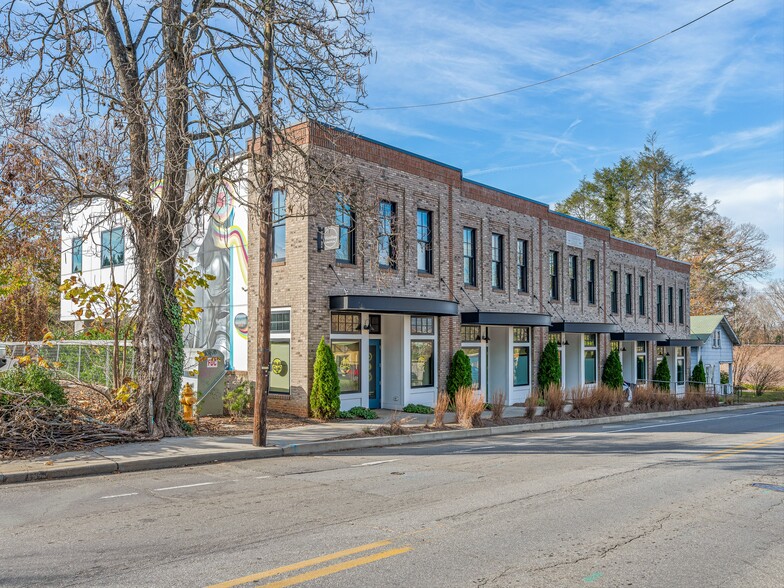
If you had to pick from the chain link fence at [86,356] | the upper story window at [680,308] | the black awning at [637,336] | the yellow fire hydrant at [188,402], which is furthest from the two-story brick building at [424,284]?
the upper story window at [680,308]

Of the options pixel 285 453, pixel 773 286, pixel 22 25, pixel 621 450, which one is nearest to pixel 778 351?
pixel 773 286

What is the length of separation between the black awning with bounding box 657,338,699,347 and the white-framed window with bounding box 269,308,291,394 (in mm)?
26779

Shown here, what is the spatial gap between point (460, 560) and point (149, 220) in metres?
10.2

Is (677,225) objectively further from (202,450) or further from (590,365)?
(202,450)

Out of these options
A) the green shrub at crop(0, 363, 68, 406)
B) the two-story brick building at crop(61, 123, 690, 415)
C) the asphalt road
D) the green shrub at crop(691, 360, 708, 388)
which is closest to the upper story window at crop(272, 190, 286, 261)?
the two-story brick building at crop(61, 123, 690, 415)

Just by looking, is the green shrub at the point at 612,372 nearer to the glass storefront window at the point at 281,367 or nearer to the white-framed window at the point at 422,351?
the white-framed window at the point at 422,351

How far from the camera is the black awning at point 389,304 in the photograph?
59.2ft

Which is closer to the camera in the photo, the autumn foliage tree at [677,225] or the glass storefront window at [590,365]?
the glass storefront window at [590,365]

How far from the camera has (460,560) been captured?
598cm

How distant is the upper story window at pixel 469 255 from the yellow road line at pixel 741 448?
1063 cm

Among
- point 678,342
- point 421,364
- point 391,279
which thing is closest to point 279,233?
point 391,279

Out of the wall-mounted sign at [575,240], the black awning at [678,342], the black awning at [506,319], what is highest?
the wall-mounted sign at [575,240]

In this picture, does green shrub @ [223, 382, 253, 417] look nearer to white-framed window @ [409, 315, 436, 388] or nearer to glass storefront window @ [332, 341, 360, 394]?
glass storefront window @ [332, 341, 360, 394]

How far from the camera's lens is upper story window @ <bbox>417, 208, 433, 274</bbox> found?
21.7 meters
